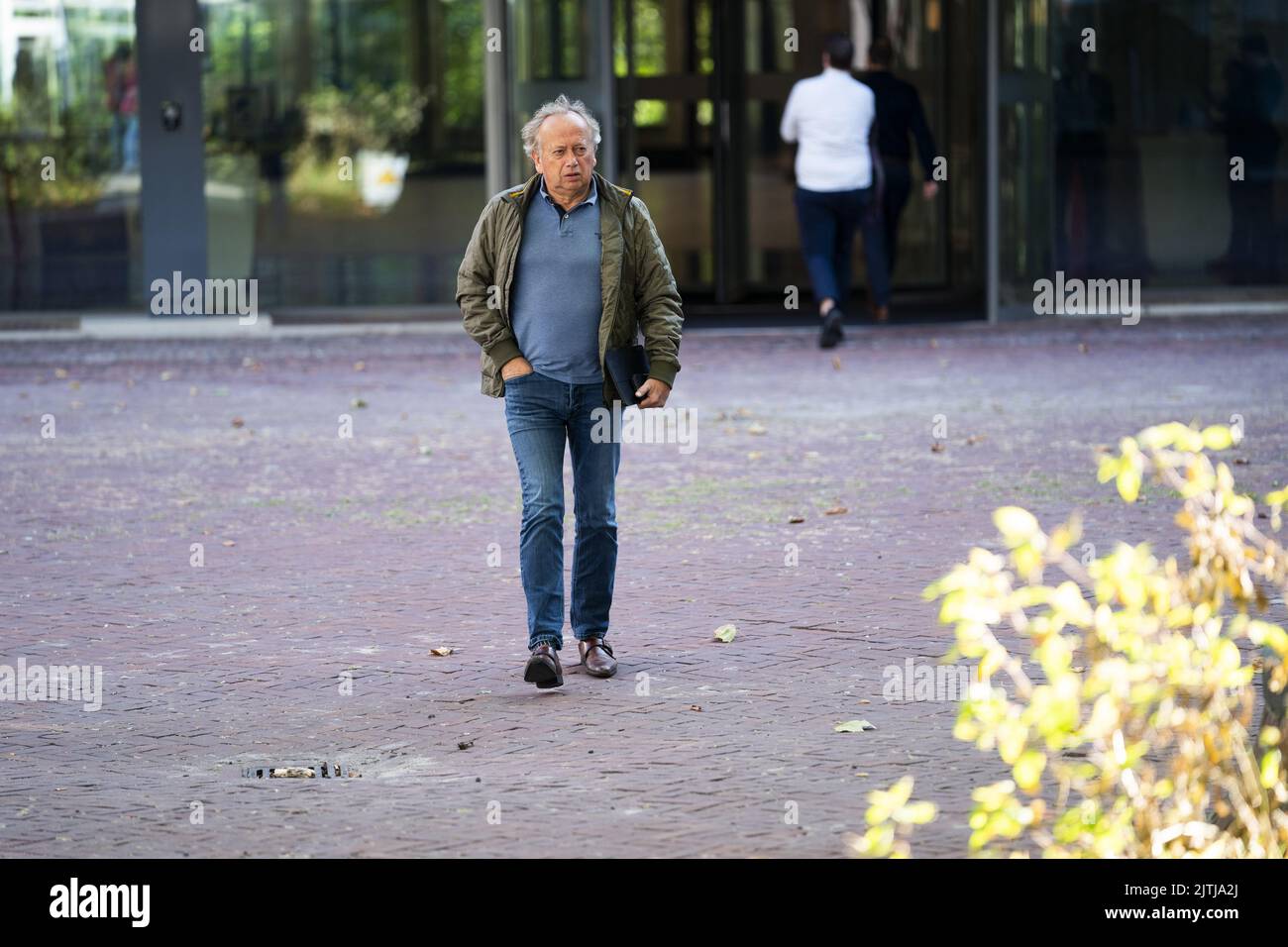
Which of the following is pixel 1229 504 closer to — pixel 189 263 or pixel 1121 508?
pixel 1121 508

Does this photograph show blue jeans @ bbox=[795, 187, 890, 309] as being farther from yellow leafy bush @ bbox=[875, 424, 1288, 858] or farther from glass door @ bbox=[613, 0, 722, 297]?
yellow leafy bush @ bbox=[875, 424, 1288, 858]

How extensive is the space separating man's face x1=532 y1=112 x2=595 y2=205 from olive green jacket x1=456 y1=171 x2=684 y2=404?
115mm

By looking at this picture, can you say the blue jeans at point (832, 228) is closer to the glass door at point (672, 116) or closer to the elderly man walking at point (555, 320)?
the glass door at point (672, 116)

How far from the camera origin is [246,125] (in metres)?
18.5

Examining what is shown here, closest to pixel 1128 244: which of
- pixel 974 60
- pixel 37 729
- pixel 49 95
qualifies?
pixel 974 60

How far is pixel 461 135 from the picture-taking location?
18.4m

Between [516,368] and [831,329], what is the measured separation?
977cm

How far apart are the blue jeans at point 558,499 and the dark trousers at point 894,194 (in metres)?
11.3

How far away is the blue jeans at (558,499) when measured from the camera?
21.6 ft

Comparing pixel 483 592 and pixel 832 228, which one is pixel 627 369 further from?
pixel 832 228

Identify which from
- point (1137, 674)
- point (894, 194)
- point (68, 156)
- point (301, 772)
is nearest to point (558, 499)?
point (301, 772)

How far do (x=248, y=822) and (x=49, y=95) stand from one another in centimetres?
1471

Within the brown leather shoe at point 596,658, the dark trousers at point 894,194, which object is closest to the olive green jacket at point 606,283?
the brown leather shoe at point 596,658

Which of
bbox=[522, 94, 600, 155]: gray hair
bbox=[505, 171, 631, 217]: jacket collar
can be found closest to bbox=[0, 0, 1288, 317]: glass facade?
bbox=[505, 171, 631, 217]: jacket collar
